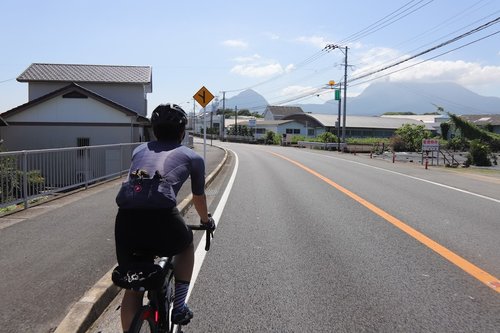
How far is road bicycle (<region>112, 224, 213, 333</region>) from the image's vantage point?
271 cm

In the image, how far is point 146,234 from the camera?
2838mm

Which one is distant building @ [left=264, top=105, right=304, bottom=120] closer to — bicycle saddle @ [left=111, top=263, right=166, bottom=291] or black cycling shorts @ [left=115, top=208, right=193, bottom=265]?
black cycling shorts @ [left=115, top=208, right=193, bottom=265]

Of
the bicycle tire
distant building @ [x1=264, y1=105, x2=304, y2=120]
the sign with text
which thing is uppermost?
distant building @ [x1=264, y1=105, x2=304, y2=120]

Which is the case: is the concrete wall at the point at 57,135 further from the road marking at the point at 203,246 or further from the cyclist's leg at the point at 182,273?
the cyclist's leg at the point at 182,273

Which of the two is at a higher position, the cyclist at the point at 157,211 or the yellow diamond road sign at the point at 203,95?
the yellow diamond road sign at the point at 203,95

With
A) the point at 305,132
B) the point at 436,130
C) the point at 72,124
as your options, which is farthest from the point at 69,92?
the point at 436,130

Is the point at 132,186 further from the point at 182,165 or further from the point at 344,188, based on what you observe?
the point at 344,188

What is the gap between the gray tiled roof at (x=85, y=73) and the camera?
29.4m

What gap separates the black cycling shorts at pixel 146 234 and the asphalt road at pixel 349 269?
119 centimetres

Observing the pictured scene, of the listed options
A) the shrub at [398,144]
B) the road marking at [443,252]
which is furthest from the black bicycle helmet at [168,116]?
the shrub at [398,144]

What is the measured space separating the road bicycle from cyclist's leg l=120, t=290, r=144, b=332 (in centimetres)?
5

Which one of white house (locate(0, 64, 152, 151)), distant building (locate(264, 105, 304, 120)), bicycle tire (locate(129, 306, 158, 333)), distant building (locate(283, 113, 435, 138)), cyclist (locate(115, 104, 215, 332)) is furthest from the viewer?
distant building (locate(264, 105, 304, 120))

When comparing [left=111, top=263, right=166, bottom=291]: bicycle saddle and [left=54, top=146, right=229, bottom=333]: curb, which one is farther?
[left=54, top=146, right=229, bottom=333]: curb

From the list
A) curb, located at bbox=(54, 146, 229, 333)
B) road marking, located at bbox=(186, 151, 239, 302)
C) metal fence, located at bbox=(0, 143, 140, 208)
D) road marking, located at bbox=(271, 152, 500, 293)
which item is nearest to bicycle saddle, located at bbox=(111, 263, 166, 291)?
curb, located at bbox=(54, 146, 229, 333)
